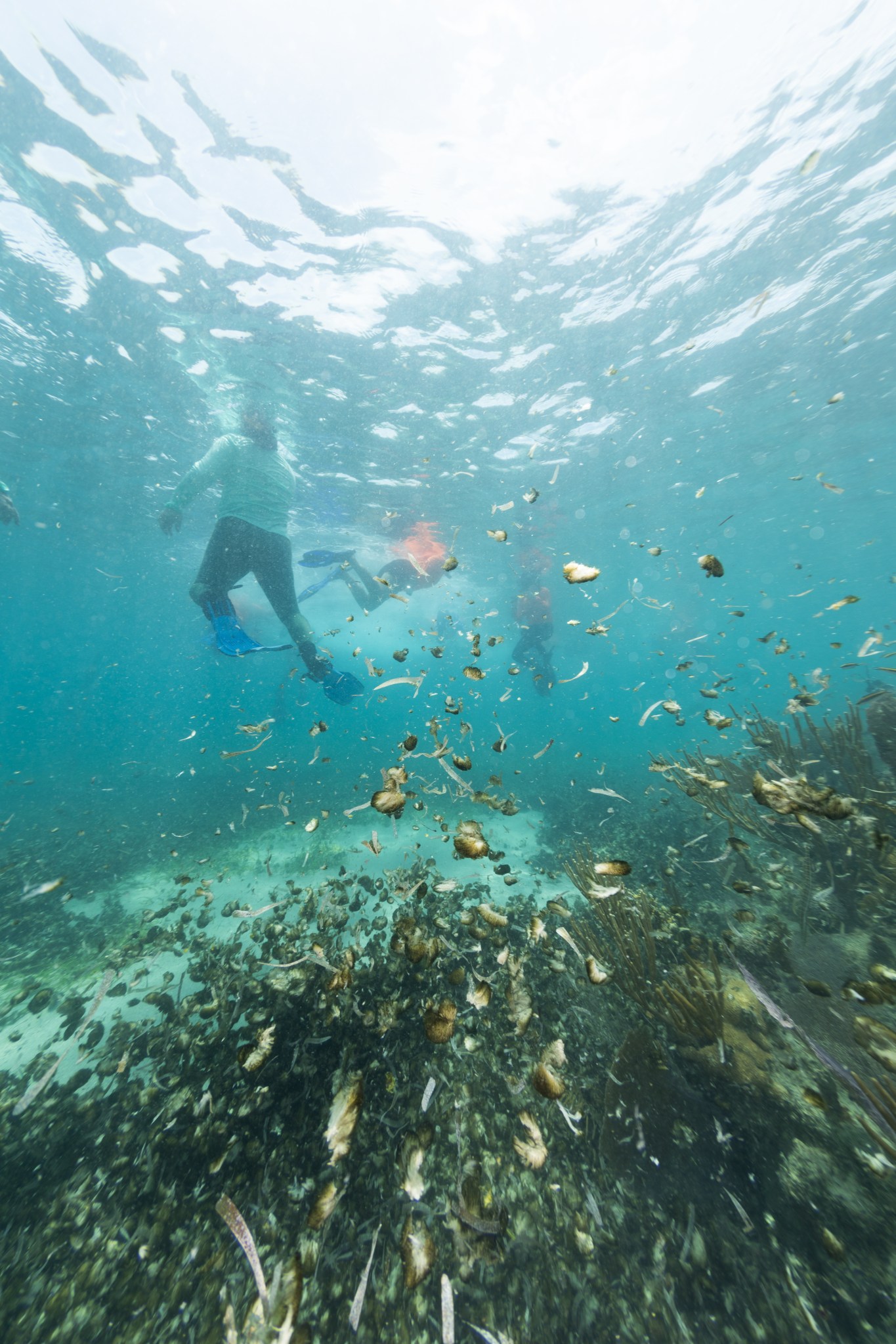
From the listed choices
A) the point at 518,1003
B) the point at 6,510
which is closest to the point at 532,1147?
the point at 518,1003

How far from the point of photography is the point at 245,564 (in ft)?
40.8

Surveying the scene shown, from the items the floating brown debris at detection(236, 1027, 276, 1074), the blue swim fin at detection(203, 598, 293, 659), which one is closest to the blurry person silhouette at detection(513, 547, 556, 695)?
the blue swim fin at detection(203, 598, 293, 659)

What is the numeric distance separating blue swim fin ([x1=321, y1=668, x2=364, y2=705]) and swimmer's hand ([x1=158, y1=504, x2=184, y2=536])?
19.5ft

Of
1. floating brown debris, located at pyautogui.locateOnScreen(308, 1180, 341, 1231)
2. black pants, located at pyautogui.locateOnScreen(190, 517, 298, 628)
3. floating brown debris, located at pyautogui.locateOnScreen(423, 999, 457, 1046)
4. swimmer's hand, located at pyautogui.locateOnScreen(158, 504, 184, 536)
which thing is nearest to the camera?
floating brown debris, located at pyautogui.locateOnScreen(308, 1180, 341, 1231)

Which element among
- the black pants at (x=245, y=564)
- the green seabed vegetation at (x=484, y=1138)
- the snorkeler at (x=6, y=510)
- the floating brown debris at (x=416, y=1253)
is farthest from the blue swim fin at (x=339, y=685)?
the snorkeler at (x=6, y=510)

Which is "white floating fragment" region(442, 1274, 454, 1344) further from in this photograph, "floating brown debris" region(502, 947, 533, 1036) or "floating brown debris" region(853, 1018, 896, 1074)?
"floating brown debris" region(853, 1018, 896, 1074)

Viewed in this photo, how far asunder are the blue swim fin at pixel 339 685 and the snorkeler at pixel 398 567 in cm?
590

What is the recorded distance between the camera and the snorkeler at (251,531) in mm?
10945

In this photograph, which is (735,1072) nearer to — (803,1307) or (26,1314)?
(803,1307)

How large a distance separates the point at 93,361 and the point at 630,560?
35506 mm

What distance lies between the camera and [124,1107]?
3.79m

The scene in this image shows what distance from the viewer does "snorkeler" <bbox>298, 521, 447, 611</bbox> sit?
17.8 m

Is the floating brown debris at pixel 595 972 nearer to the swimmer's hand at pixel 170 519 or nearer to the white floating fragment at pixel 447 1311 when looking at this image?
the white floating fragment at pixel 447 1311

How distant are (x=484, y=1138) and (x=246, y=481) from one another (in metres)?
15.0
